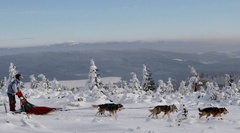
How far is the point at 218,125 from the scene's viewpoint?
13.6 m

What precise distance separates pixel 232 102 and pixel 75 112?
1163 centimetres

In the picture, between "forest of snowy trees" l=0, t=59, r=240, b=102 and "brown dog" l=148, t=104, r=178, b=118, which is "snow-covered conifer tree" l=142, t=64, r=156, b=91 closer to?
"forest of snowy trees" l=0, t=59, r=240, b=102

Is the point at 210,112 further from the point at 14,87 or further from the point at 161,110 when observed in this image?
the point at 14,87

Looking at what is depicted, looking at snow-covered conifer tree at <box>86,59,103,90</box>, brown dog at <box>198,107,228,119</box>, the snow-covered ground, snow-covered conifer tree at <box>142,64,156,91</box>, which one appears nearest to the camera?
the snow-covered ground

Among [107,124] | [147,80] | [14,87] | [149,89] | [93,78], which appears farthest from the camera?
[147,80]

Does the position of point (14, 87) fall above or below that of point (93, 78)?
above

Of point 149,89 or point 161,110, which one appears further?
point 149,89

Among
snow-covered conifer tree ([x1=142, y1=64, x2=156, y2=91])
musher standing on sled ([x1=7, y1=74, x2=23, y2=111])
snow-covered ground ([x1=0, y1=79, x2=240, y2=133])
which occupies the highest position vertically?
musher standing on sled ([x1=7, y1=74, x2=23, y2=111])

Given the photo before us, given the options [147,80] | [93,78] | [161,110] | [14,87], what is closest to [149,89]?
[147,80]

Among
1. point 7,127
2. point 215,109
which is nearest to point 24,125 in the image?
point 7,127

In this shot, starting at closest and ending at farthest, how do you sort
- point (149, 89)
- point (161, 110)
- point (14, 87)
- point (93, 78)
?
point (161, 110) < point (14, 87) < point (93, 78) < point (149, 89)

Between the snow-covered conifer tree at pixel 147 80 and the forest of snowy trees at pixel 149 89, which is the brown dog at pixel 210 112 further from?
the snow-covered conifer tree at pixel 147 80

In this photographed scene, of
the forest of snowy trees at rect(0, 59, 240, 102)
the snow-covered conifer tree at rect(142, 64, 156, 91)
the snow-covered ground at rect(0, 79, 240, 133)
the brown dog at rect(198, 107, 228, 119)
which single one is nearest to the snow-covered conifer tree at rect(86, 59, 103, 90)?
the forest of snowy trees at rect(0, 59, 240, 102)

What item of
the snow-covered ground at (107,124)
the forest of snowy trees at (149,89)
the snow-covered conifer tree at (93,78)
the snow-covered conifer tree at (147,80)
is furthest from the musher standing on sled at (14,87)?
the snow-covered conifer tree at (147,80)
